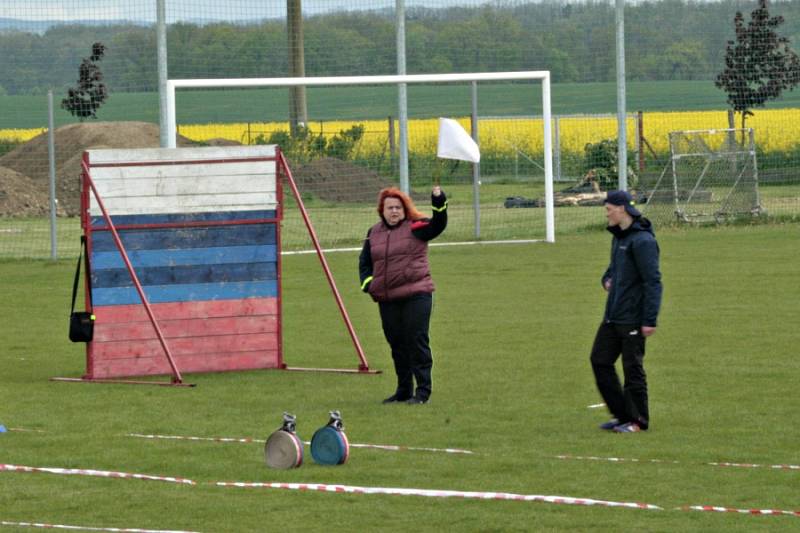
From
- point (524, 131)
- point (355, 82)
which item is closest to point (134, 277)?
point (355, 82)

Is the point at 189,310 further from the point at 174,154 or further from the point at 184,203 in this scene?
the point at 174,154

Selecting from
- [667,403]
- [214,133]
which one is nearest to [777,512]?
[667,403]

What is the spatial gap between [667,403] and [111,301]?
511 cm

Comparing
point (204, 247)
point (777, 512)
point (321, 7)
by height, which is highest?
point (321, 7)

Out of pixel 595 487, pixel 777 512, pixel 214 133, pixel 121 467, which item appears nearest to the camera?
pixel 777 512

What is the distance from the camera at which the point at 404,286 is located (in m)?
13.0

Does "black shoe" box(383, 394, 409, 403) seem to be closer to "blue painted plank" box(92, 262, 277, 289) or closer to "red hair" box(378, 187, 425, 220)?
"red hair" box(378, 187, 425, 220)

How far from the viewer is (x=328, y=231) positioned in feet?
99.1

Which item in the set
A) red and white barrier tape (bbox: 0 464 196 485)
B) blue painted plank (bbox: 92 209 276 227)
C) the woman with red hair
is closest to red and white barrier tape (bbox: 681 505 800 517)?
red and white barrier tape (bbox: 0 464 196 485)

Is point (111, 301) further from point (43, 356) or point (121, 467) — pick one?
point (121, 467)

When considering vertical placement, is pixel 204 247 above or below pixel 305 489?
above

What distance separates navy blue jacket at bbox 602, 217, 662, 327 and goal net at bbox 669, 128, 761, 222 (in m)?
19.4

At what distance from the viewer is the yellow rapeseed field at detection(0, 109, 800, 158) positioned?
31.3m

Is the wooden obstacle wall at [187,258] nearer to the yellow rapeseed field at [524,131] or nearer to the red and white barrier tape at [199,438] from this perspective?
the red and white barrier tape at [199,438]
